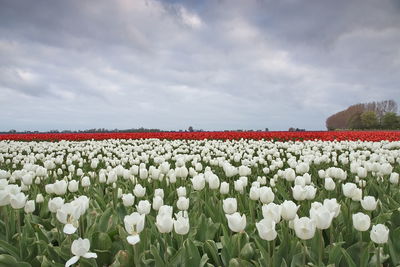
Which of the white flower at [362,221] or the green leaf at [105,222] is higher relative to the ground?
the white flower at [362,221]

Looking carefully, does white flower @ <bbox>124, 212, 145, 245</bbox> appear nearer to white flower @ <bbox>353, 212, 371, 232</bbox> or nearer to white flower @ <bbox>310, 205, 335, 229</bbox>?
white flower @ <bbox>310, 205, 335, 229</bbox>

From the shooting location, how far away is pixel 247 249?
244 centimetres

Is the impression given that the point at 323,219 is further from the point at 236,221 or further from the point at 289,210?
the point at 236,221

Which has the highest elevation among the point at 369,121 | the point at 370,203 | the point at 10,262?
the point at 369,121

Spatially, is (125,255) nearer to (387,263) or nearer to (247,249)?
(247,249)

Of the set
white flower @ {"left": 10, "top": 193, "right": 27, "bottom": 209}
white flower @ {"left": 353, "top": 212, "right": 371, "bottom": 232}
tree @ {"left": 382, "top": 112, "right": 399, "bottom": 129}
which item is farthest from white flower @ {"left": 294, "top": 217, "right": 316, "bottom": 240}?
tree @ {"left": 382, "top": 112, "right": 399, "bottom": 129}

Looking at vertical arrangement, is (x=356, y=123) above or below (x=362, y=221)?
above

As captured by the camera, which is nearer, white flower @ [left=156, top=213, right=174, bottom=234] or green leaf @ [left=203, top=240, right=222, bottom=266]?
white flower @ [left=156, top=213, right=174, bottom=234]

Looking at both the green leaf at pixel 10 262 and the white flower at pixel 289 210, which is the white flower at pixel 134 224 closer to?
the green leaf at pixel 10 262

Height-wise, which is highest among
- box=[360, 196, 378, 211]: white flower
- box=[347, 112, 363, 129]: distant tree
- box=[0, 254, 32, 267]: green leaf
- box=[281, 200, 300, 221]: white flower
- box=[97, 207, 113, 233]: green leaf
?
box=[347, 112, 363, 129]: distant tree

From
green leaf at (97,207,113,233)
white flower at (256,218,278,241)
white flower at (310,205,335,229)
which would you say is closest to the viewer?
white flower at (256,218,278,241)

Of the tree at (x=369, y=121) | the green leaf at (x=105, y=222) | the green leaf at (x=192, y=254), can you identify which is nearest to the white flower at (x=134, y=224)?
the green leaf at (x=192, y=254)

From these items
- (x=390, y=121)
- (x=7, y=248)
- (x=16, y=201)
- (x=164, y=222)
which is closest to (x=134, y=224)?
(x=164, y=222)

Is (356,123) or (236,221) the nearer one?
(236,221)
